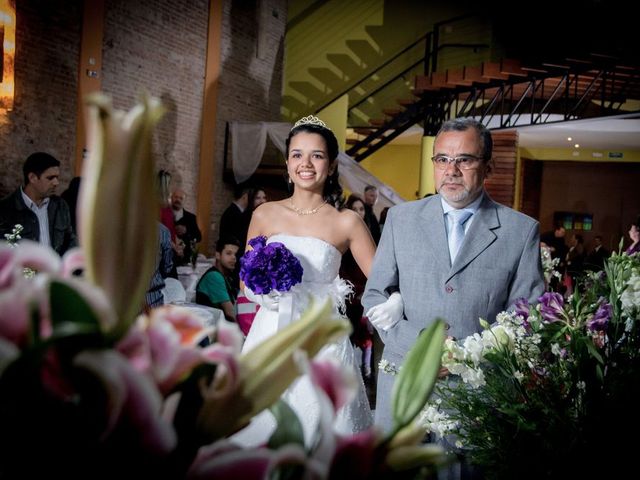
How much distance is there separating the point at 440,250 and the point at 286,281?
29.0 inches

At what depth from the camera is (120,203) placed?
16.7 inches

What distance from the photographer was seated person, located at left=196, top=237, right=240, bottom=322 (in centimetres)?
502

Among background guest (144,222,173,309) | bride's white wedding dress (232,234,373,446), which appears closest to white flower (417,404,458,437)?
bride's white wedding dress (232,234,373,446)

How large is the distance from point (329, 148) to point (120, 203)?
265 centimetres

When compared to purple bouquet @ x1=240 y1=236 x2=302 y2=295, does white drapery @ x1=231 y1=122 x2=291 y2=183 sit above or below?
above

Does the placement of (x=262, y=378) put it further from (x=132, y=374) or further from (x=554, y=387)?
(x=554, y=387)

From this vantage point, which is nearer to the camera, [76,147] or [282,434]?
[282,434]

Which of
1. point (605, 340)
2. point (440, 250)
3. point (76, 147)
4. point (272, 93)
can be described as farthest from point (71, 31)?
point (605, 340)

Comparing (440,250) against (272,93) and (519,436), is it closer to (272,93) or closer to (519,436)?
(519,436)

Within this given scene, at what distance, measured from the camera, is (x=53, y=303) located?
0.39 metres

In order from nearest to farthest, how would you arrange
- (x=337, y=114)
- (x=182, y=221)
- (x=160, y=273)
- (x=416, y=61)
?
(x=160, y=273) → (x=182, y=221) → (x=337, y=114) → (x=416, y=61)

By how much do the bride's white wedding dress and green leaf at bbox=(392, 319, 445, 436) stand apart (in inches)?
89.7

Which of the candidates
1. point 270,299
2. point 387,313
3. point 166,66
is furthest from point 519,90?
point 387,313

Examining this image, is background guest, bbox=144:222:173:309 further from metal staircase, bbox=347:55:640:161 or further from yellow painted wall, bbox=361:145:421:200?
yellow painted wall, bbox=361:145:421:200
